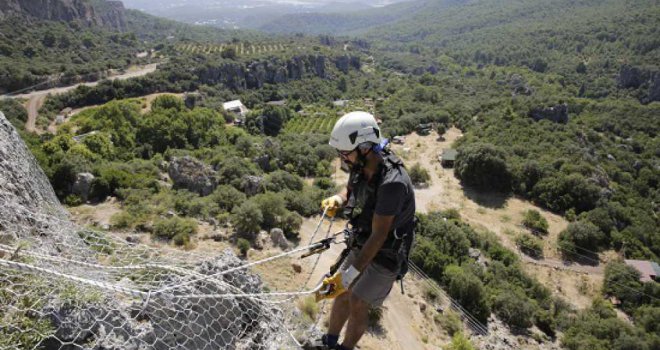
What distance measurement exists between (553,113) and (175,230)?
59816 millimetres

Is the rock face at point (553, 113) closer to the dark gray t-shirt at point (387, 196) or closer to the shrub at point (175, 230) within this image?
the shrub at point (175, 230)

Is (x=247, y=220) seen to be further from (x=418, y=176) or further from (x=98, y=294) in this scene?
(x=418, y=176)

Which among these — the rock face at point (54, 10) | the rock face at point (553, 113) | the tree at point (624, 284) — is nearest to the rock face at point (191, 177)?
the tree at point (624, 284)

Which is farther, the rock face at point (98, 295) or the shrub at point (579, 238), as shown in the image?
the shrub at point (579, 238)

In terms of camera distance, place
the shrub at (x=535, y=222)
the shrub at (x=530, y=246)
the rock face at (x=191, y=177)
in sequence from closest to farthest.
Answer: the rock face at (x=191, y=177) → the shrub at (x=530, y=246) → the shrub at (x=535, y=222)

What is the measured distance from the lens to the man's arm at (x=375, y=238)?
4543mm

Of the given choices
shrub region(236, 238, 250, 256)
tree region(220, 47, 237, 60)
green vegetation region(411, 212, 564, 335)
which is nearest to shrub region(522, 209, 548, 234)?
green vegetation region(411, 212, 564, 335)

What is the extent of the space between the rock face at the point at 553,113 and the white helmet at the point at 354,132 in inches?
2449

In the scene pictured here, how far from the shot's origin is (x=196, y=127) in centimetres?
4294

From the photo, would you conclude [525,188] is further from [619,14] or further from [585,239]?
[619,14]

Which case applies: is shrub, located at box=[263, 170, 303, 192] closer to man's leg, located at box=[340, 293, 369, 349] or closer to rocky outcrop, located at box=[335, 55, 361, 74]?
man's leg, located at box=[340, 293, 369, 349]

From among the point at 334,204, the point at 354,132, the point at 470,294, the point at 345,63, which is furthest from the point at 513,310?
the point at 345,63

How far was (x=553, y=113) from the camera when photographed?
58.2 m

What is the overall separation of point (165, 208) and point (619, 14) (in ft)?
530
